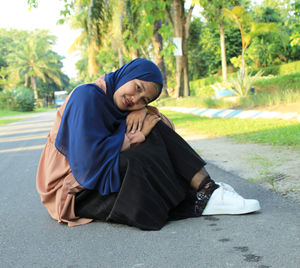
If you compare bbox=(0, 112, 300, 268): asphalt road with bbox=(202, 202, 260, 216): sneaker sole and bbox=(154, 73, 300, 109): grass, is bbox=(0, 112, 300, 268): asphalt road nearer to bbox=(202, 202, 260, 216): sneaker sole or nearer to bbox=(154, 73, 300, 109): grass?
bbox=(202, 202, 260, 216): sneaker sole

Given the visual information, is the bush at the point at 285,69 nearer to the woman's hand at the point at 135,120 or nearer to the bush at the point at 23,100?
the bush at the point at 23,100

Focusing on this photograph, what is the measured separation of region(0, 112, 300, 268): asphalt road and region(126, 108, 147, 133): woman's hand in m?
0.74

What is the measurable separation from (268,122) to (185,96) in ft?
34.9

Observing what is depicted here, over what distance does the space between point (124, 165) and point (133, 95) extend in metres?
0.59

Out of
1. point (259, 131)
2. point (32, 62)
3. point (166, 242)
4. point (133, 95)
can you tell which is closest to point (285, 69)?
point (259, 131)

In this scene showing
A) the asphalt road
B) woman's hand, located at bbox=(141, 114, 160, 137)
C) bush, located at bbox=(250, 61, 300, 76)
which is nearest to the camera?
the asphalt road

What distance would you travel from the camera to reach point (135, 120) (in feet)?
10.4

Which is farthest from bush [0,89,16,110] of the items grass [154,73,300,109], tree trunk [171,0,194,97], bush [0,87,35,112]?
tree trunk [171,0,194,97]

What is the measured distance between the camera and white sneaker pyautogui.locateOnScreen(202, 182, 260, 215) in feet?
10.0

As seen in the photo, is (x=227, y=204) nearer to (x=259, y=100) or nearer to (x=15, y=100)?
(x=259, y=100)

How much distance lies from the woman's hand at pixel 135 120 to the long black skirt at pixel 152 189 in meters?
0.11

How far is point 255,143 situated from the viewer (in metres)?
6.78

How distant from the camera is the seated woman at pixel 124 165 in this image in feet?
9.66

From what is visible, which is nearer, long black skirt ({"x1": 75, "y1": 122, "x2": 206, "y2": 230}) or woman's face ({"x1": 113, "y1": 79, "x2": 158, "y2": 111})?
long black skirt ({"x1": 75, "y1": 122, "x2": 206, "y2": 230})
